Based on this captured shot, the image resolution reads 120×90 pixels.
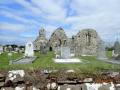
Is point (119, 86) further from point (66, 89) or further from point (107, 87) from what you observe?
point (66, 89)

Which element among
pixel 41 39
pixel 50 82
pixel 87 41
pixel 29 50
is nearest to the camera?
pixel 50 82

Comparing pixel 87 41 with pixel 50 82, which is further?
pixel 87 41

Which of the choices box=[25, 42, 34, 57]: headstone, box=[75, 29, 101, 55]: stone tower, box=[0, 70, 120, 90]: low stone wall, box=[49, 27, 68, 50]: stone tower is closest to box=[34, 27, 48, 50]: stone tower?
box=[49, 27, 68, 50]: stone tower

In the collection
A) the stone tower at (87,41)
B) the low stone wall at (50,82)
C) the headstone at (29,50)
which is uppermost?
the stone tower at (87,41)

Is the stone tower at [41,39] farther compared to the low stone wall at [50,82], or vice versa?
the stone tower at [41,39]

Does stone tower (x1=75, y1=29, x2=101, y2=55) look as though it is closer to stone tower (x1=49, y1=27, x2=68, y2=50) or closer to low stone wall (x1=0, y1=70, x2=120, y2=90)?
stone tower (x1=49, y1=27, x2=68, y2=50)

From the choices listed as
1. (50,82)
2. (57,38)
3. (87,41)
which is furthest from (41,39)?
(50,82)

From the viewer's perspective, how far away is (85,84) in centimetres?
435

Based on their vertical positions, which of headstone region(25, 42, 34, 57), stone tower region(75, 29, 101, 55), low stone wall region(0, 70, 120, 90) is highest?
stone tower region(75, 29, 101, 55)

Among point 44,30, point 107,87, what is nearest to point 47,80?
point 107,87

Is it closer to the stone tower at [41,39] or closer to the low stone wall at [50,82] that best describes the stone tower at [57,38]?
the stone tower at [41,39]

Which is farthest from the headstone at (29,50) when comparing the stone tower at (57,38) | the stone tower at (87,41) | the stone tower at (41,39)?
the stone tower at (41,39)

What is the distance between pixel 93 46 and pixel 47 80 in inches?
1746

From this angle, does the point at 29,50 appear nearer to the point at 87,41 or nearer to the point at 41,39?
the point at 87,41
